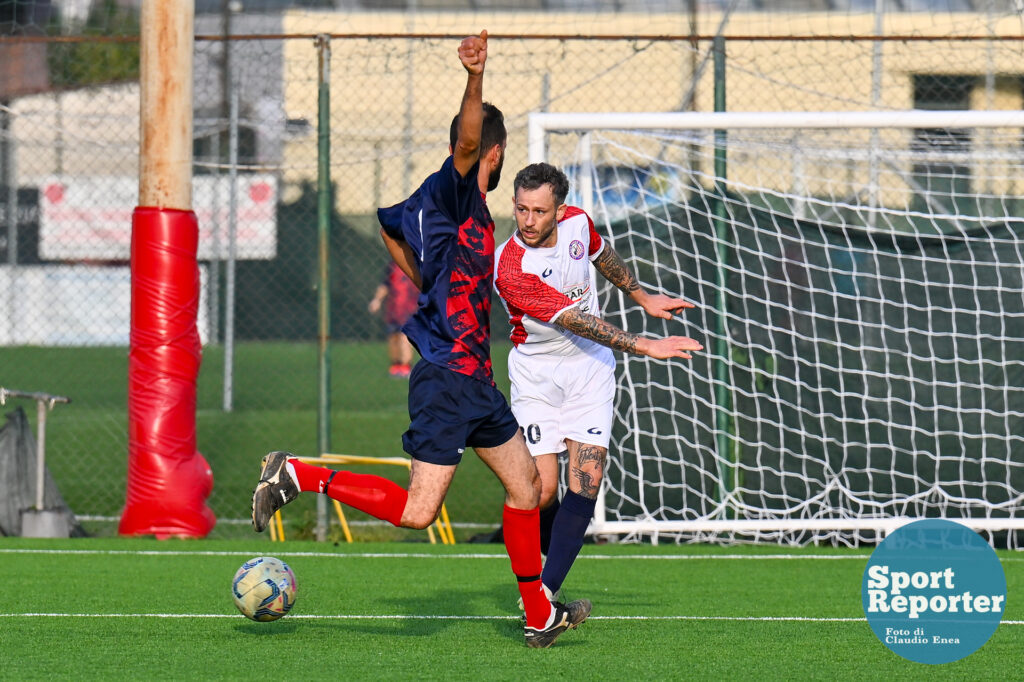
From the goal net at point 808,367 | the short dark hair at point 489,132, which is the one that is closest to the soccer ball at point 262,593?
the short dark hair at point 489,132

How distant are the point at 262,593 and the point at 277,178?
1458cm

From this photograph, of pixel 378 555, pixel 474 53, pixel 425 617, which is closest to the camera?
pixel 474 53

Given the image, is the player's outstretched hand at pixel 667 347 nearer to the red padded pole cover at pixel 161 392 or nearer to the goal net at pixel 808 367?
the goal net at pixel 808 367

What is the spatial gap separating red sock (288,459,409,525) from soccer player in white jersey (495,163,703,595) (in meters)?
0.84

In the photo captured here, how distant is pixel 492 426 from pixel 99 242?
17.1 metres

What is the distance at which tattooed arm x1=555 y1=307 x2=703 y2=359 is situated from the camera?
4.83 m

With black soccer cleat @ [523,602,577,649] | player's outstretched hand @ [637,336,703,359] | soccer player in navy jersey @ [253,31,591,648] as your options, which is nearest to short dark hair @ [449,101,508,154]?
soccer player in navy jersey @ [253,31,591,648]

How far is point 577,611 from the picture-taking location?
200 inches

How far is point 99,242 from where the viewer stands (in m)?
20.5

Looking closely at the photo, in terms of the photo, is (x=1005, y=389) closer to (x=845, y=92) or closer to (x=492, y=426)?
(x=492, y=426)

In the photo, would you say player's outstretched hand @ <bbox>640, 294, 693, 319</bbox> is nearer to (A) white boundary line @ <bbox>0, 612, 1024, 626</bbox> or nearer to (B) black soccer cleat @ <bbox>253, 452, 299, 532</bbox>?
(A) white boundary line @ <bbox>0, 612, 1024, 626</bbox>

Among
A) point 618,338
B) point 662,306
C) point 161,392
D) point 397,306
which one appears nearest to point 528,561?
point 618,338

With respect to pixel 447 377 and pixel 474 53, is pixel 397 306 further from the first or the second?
pixel 474 53

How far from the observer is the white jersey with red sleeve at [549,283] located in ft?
17.7
